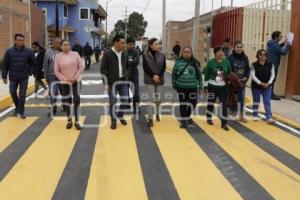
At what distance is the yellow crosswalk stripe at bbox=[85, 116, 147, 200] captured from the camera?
557 cm

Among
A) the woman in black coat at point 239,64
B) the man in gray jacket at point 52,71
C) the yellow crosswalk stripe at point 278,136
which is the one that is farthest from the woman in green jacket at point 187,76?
the man in gray jacket at point 52,71

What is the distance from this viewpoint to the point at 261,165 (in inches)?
269

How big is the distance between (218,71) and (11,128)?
4.23m

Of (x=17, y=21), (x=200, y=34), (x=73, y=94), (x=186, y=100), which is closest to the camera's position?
(x=73, y=94)

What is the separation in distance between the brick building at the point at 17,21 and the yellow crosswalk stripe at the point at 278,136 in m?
17.5

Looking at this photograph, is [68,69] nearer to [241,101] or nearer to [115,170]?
[115,170]

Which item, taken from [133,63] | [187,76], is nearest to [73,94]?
[133,63]

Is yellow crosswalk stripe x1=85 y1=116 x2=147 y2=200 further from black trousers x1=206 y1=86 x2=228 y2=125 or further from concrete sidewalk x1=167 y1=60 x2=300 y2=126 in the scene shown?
concrete sidewalk x1=167 y1=60 x2=300 y2=126

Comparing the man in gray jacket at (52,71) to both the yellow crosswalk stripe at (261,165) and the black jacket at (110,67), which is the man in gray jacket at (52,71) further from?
the yellow crosswalk stripe at (261,165)

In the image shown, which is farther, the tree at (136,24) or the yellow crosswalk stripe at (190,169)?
the tree at (136,24)

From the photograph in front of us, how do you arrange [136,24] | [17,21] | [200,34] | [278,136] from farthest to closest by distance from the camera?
[136,24], [200,34], [17,21], [278,136]

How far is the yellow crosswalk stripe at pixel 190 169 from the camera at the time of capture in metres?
5.63

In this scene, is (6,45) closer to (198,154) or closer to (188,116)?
(188,116)

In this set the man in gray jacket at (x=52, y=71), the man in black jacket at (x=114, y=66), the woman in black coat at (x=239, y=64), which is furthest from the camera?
the man in gray jacket at (x=52, y=71)
